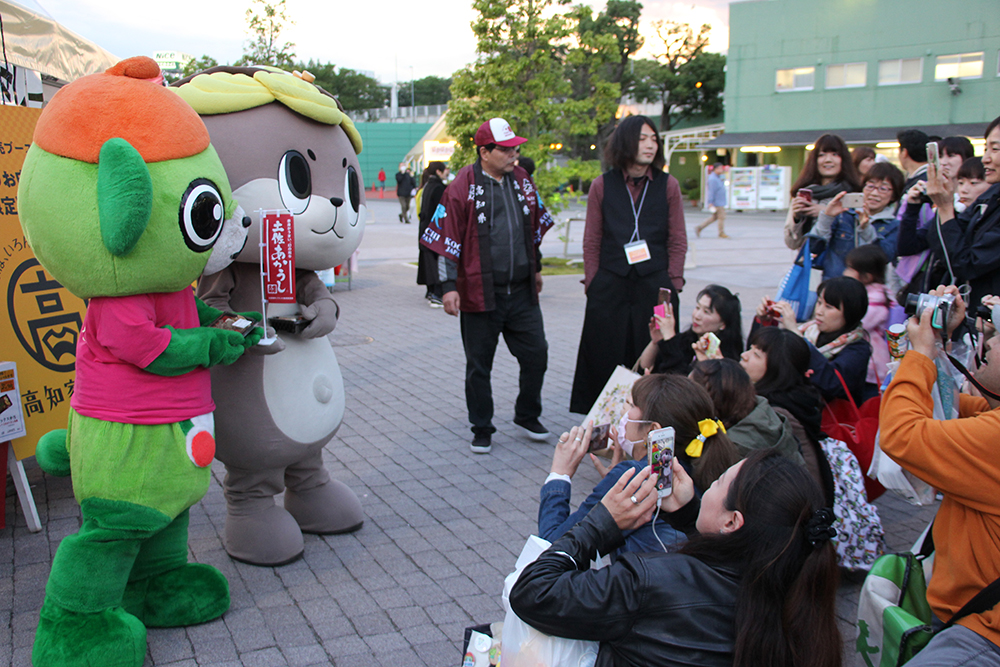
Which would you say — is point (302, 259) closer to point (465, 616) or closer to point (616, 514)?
point (465, 616)

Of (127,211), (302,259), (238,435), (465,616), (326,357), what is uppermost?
(127,211)

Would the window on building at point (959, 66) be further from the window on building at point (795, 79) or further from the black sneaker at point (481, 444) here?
the black sneaker at point (481, 444)

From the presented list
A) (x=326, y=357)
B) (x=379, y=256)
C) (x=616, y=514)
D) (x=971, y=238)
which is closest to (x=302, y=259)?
(x=326, y=357)

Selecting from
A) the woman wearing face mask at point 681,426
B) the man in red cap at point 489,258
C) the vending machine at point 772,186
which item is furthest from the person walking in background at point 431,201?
the vending machine at point 772,186

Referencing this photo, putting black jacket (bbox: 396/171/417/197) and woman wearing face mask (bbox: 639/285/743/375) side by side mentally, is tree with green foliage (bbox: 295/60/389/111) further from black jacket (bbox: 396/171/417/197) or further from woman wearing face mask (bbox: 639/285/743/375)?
woman wearing face mask (bbox: 639/285/743/375)

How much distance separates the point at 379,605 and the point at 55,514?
1979 mm

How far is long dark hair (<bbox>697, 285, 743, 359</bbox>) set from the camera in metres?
4.46

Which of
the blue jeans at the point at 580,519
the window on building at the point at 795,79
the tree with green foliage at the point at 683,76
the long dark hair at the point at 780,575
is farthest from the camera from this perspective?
the tree with green foliage at the point at 683,76

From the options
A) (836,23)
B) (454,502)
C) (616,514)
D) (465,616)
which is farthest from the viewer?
(836,23)

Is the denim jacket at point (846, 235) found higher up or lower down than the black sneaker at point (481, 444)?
higher up

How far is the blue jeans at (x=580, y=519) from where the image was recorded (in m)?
2.23

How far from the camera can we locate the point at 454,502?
4.27 meters

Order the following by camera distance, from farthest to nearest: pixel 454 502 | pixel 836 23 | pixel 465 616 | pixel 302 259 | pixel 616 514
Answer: pixel 836 23 < pixel 454 502 < pixel 302 259 < pixel 465 616 < pixel 616 514

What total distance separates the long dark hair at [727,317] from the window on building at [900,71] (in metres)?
27.7
